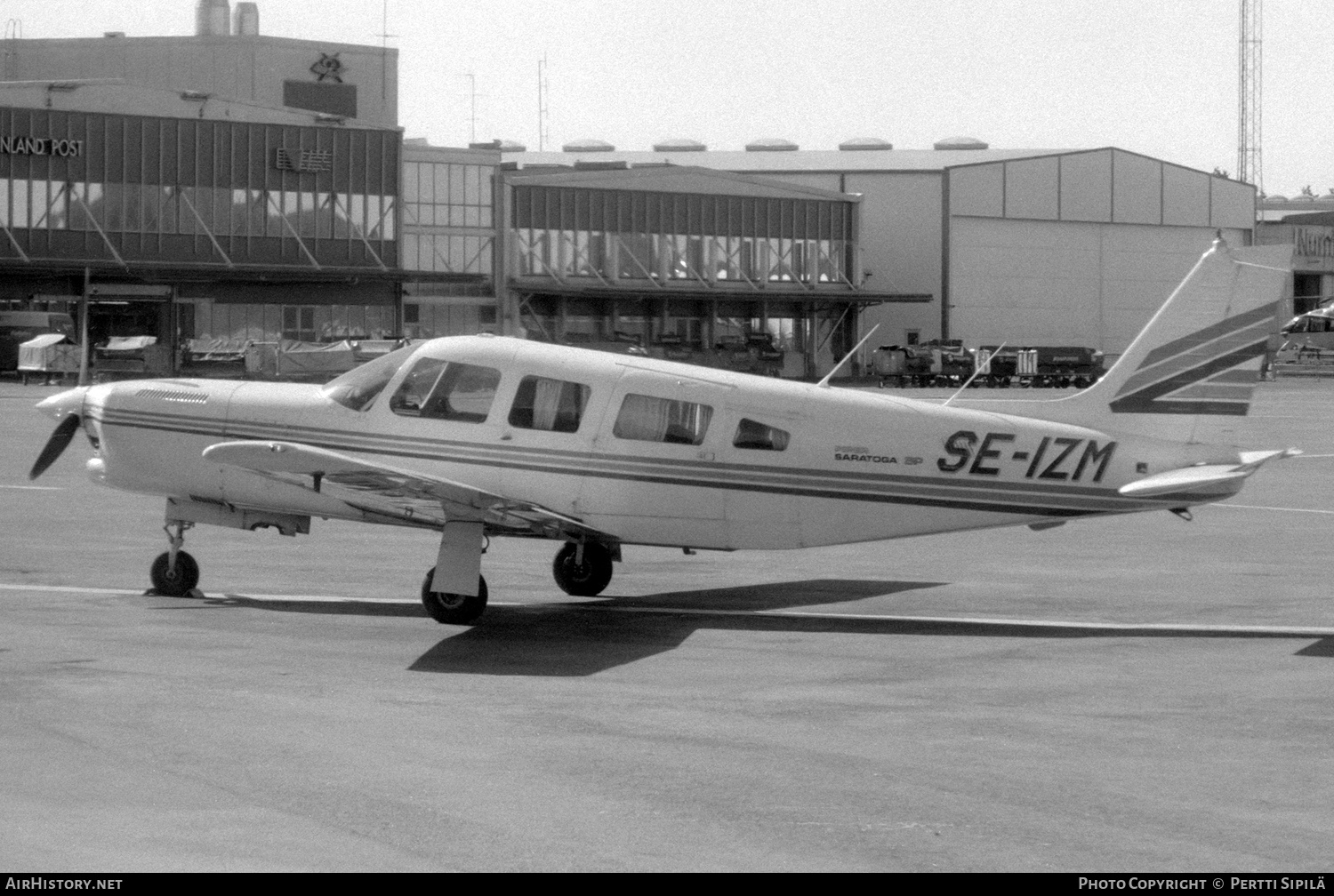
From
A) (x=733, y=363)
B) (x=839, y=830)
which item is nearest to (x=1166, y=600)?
(x=839, y=830)

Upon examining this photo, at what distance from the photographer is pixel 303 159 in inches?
3275

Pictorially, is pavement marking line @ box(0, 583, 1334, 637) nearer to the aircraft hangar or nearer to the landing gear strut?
the landing gear strut

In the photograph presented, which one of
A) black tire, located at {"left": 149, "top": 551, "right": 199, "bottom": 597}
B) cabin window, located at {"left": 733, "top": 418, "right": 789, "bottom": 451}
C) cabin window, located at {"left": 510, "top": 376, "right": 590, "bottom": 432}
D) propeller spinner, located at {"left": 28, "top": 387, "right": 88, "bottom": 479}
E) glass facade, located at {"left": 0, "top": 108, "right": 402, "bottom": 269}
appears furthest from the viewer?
glass facade, located at {"left": 0, "top": 108, "right": 402, "bottom": 269}

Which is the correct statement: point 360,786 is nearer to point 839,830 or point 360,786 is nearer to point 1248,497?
point 839,830

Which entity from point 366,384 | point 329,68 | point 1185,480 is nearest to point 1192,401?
point 1185,480

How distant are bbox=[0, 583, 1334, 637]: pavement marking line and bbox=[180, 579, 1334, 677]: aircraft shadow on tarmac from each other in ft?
0.08

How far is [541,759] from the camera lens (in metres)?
8.80

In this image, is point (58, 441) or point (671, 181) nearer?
point (58, 441)

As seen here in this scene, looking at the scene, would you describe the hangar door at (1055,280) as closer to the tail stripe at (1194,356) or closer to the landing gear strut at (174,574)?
the tail stripe at (1194,356)

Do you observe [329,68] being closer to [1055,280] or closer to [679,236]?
[679,236]

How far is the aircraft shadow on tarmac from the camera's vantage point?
12109 mm

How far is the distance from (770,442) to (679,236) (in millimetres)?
74978

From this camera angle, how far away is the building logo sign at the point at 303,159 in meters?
82.7

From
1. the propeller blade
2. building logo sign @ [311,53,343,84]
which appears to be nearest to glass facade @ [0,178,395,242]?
building logo sign @ [311,53,343,84]
